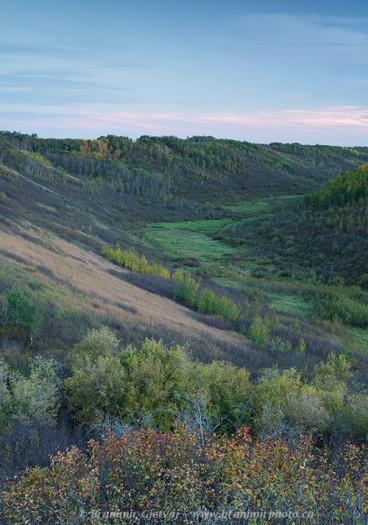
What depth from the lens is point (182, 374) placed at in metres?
10.5

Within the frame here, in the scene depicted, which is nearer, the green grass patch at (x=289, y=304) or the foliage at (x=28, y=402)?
the foliage at (x=28, y=402)

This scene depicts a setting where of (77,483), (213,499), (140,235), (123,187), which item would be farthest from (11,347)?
(123,187)

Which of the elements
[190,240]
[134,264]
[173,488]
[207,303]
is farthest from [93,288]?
[190,240]

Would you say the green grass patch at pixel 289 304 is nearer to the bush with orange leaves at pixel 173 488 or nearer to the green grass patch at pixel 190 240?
the green grass patch at pixel 190 240

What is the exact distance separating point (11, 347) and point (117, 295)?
9.32 meters

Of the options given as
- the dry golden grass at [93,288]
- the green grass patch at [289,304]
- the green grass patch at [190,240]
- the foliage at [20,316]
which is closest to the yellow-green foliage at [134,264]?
the dry golden grass at [93,288]

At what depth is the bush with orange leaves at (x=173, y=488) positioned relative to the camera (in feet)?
16.9

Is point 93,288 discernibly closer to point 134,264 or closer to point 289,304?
point 134,264

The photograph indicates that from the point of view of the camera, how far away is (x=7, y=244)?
23156mm

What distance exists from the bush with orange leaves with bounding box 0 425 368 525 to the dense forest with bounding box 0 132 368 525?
29 mm

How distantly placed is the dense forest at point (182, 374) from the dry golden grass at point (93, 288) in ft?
0.48

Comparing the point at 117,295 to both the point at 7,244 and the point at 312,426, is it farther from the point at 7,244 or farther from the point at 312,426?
the point at 312,426

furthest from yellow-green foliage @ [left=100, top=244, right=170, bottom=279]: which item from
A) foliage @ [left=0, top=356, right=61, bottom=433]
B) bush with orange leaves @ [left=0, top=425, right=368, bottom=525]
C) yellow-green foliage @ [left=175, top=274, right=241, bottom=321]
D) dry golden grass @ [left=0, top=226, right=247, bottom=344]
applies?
bush with orange leaves @ [left=0, top=425, right=368, bottom=525]

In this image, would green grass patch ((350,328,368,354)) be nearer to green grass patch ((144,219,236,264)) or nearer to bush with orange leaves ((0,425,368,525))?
bush with orange leaves ((0,425,368,525))
